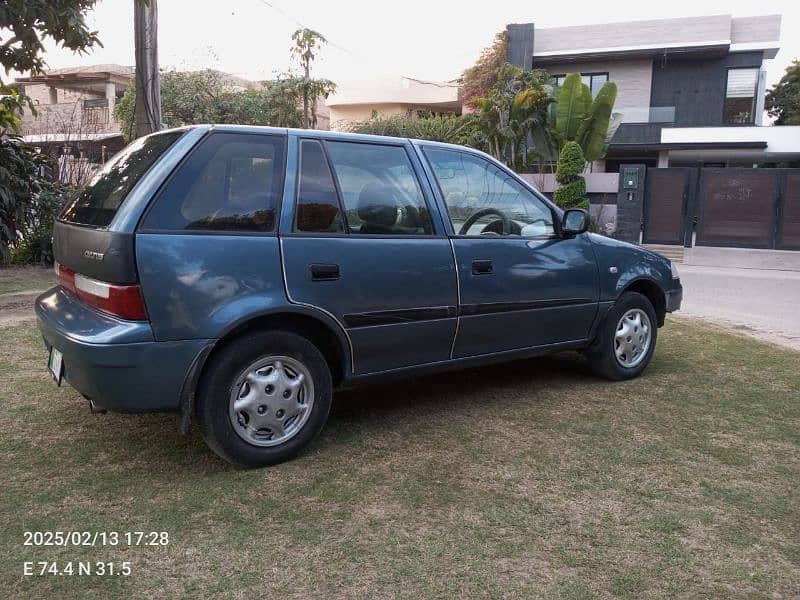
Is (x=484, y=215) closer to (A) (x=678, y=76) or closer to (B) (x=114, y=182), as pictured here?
(B) (x=114, y=182)

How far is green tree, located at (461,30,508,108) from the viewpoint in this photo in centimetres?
2853

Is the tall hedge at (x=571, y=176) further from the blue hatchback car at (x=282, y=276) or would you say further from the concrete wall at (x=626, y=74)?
the blue hatchback car at (x=282, y=276)

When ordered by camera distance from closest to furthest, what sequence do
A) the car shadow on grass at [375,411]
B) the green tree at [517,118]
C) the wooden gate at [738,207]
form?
the car shadow on grass at [375,411], the wooden gate at [738,207], the green tree at [517,118]

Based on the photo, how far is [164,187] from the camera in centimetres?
329

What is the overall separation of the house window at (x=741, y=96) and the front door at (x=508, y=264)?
2636 cm

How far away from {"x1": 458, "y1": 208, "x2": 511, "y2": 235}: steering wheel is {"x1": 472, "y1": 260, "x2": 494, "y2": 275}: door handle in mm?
215

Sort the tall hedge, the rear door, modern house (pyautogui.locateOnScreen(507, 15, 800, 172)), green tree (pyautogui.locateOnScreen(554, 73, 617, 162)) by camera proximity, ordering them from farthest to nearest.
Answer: modern house (pyautogui.locateOnScreen(507, 15, 800, 172)) < green tree (pyautogui.locateOnScreen(554, 73, 617, 162)) < the tall hedge < the rear door

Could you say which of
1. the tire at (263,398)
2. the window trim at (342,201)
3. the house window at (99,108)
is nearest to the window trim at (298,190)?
the window trim at (342,201)

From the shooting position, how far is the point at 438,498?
10.8ft

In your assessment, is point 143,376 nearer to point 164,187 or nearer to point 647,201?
point 164,187

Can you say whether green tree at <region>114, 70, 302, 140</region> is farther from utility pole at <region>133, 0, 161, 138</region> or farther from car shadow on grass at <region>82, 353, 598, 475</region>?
car shadow on grass at <region>82, 353, 598, 475</region>

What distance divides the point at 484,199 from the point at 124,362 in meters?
2.53

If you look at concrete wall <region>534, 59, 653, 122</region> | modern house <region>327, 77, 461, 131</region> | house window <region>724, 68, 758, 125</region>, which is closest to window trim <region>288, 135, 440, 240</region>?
concrete wall <region>534, 59, 653, 122</region>

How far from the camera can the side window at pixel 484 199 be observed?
14.4 ft
